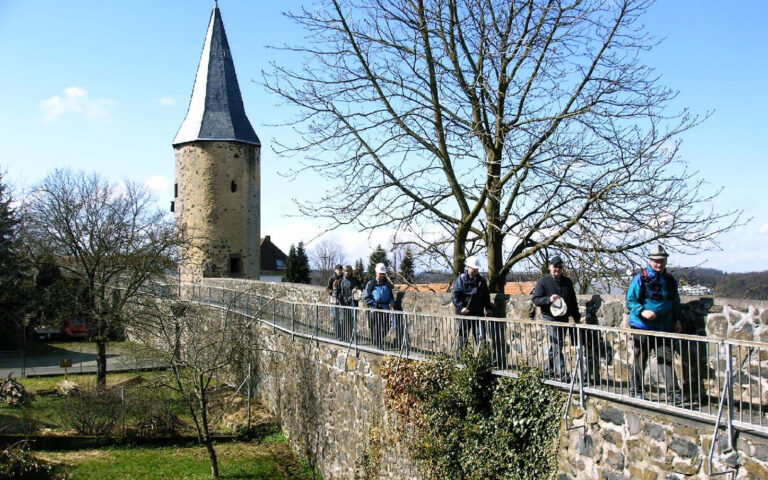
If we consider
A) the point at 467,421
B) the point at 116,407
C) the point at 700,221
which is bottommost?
the point at 116,407

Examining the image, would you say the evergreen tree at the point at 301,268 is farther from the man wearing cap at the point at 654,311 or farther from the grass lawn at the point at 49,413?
the man wearing cap at the point at 654,311

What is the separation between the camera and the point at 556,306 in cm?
722

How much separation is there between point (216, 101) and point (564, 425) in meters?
26.6

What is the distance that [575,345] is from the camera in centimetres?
705

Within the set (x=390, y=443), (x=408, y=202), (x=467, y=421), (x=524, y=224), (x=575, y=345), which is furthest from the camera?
(x=408, y=202)

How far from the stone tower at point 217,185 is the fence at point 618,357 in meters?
19.5

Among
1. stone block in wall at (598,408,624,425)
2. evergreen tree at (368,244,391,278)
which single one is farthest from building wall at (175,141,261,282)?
stone block in wall at (598,408,624,425)

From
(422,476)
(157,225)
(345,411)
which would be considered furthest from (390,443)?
(157,225)

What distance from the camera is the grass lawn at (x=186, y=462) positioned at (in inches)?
539

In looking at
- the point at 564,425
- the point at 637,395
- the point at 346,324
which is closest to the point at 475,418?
the point at 564,425

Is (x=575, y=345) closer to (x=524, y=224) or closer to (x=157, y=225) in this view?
(x=524, y=224)

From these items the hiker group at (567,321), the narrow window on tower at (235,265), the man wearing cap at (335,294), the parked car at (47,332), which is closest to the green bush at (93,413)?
the man wearing cap at (335,294)

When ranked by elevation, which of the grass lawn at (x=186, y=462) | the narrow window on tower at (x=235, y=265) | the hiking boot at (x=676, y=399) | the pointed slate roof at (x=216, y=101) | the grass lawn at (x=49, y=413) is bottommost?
the grass lawn at (x=186, y=462)

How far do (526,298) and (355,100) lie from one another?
22.1ft
